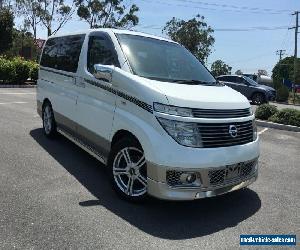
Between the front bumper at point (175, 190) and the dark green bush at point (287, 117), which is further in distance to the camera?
the dark green bush at point (287, 117)

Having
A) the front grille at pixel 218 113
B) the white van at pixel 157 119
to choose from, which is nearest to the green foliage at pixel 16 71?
the white van at pixel 157 119

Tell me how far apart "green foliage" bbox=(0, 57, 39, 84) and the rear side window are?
1567 centimetres

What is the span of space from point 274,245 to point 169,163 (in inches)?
53.6

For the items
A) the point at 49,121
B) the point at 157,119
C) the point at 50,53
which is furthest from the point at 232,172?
the point at 50,53

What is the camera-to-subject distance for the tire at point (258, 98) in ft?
73.7

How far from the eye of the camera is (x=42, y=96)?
8453 mm

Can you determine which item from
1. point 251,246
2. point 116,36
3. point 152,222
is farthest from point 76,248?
point 116,36

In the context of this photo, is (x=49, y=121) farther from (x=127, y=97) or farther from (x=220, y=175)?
(x=220, y=175)

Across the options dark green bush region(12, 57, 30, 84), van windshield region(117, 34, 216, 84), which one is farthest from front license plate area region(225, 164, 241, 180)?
dark green bush region(12, 57, 30, 84)

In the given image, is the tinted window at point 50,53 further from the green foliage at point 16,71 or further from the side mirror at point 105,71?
the green foliage at point 16,71

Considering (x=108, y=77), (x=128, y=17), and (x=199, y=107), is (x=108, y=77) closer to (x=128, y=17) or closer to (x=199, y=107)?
(x=199, y=107)

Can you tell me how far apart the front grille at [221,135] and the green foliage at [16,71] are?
20244 mm

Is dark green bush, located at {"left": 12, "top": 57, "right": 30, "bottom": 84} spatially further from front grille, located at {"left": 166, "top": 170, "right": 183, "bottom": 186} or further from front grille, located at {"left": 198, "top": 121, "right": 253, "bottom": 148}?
front grille, located at {"left": 166, "top": 170, "right": 183, "bottom": 186}

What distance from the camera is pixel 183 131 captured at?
15.1 ft
